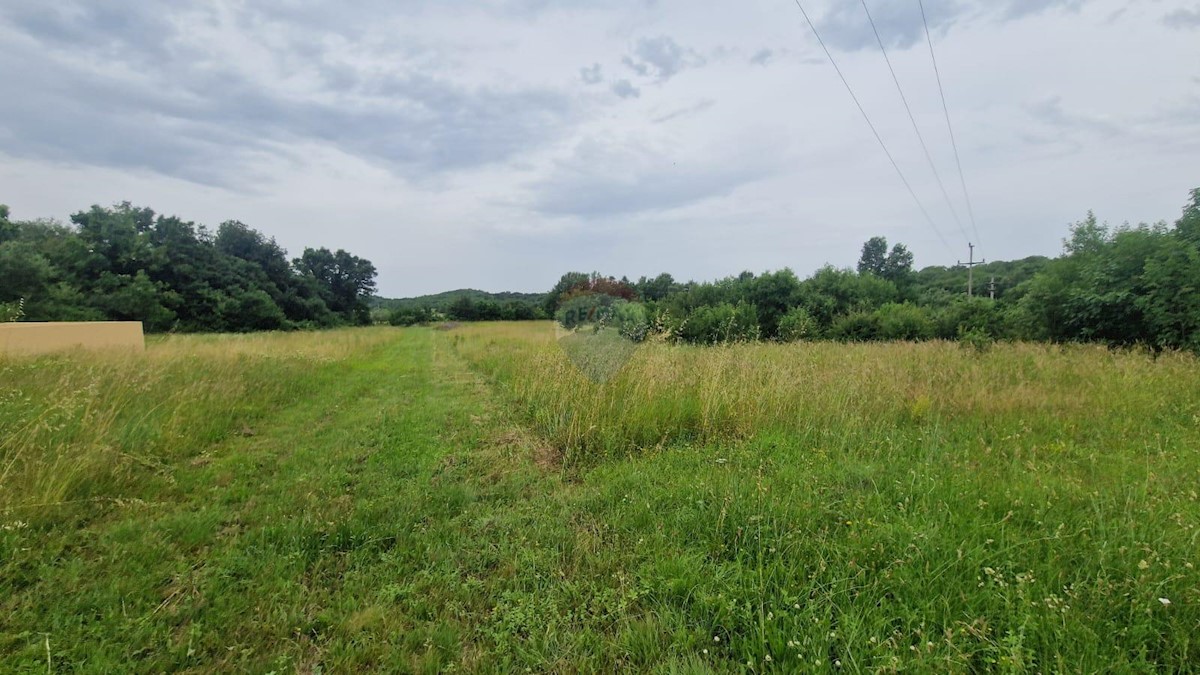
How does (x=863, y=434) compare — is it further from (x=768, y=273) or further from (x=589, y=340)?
(x=768, y=273)

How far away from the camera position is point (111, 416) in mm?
4344

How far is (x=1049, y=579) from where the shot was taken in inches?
76.5

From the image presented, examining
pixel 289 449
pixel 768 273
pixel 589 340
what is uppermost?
pixel 768 273

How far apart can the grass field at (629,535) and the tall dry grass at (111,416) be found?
0.13 ft

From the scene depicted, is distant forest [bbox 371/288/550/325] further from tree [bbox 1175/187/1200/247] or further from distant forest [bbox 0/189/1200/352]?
tree [bbox 1175/187/1200/247]

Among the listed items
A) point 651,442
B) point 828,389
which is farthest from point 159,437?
point 828,389

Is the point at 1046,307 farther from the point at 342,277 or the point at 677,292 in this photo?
the point at 342,277

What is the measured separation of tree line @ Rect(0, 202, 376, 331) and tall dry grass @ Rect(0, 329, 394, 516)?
506 inches

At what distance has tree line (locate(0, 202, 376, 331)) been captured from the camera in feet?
68.4

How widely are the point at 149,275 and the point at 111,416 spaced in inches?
1535

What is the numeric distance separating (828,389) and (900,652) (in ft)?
14.3

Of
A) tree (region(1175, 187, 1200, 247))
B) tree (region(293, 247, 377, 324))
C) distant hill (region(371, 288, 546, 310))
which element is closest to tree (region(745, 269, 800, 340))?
tree (region(1175, 187, 1200, 247))

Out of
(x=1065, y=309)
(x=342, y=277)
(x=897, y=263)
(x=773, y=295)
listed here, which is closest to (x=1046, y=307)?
(x=1065, y=309)

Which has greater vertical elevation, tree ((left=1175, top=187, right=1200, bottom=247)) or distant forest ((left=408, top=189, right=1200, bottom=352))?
tree ((left=1175, top=187, right=1200, bottom=247))
